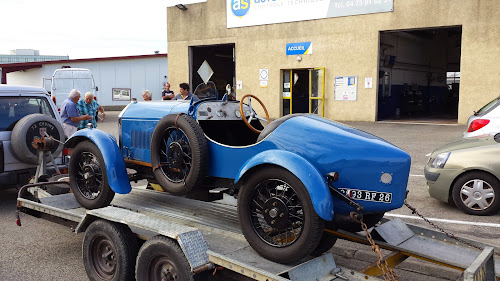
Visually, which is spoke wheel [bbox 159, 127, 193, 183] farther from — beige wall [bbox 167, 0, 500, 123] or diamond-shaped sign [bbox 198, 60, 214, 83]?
beige wall [bbox 167, 0, 500, 123]

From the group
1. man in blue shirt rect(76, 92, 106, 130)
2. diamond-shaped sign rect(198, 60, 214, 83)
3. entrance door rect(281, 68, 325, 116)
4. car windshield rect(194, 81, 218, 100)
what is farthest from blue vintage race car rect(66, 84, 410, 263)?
entrance door rect(281, 68, 325, 116)

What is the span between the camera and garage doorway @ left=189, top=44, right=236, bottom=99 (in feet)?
76.5

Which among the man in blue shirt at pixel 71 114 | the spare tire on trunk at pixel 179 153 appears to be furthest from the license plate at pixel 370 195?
the man in blue shirt at pixel 71 114

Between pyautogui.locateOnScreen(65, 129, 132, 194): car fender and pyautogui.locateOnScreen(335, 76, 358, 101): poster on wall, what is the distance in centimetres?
1488

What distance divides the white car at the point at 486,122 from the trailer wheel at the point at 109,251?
6.21 metres

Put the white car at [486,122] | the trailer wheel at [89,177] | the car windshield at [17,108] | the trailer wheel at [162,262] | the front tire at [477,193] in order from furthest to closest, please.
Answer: the white car at [486,122] < the car windshield at [17,108] < the front tire at [477,193] < the trailer wheel at [89,177] < the trailer wheel at [162,262]

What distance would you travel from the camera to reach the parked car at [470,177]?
18.9 ft

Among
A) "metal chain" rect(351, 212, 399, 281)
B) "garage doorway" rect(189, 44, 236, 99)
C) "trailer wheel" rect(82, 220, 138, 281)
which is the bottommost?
"trailer wheel" rect(82, 220, 138, 281)

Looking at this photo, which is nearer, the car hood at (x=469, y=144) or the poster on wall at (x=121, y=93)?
the car hood at (x=469, y=144)

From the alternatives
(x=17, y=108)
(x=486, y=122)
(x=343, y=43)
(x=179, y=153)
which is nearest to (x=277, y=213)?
(x=179, y=153)

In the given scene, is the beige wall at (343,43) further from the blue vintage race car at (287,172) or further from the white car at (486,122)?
the blue vintage race car at (287,172)

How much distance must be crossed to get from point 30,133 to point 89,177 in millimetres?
2224

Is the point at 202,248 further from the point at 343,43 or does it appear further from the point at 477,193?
the point at 343,43

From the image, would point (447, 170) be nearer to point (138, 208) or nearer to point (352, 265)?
point (352, 265)
